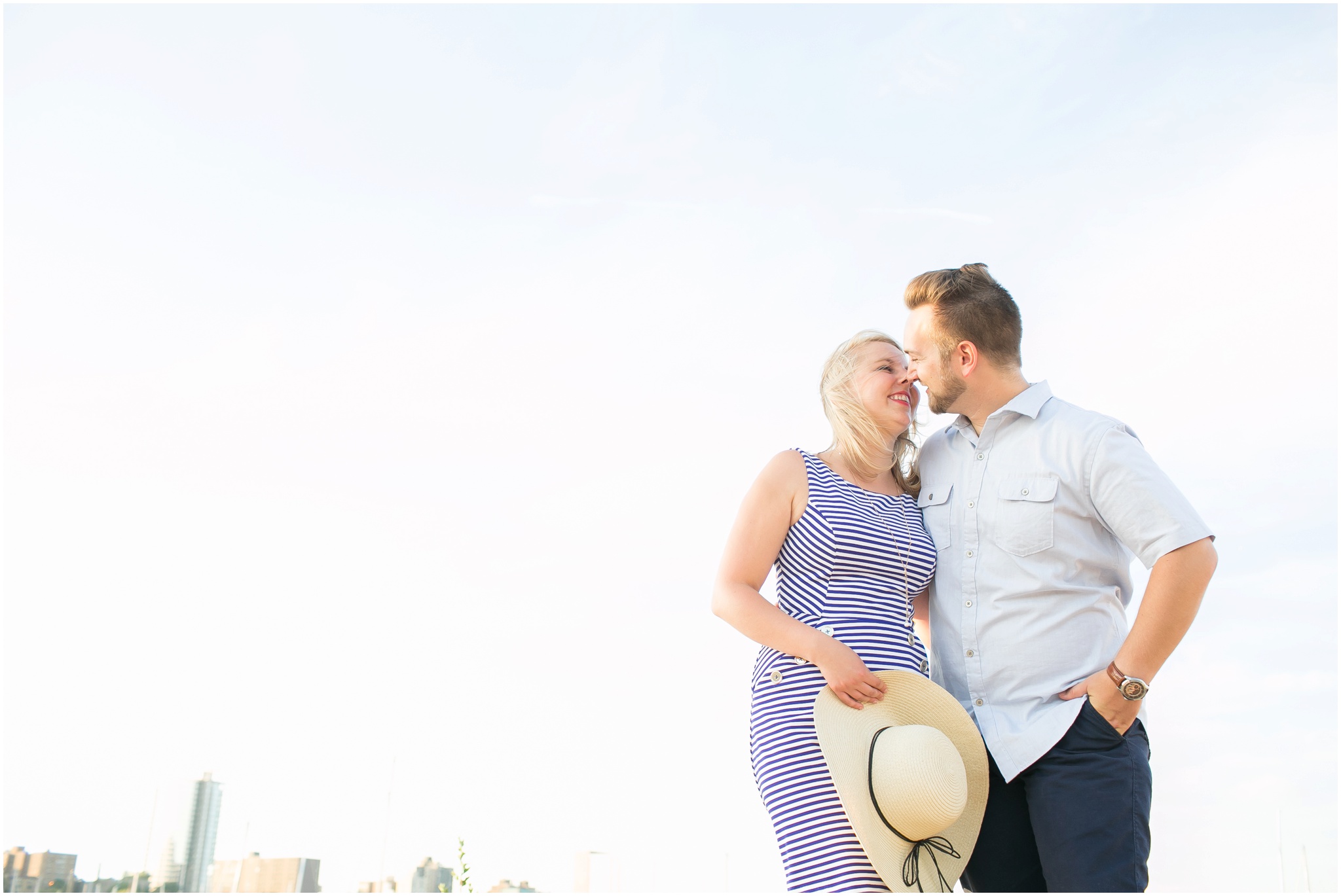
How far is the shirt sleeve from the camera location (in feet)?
8.47

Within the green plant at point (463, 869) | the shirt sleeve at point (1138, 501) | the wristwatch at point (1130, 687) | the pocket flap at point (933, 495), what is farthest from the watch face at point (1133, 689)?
the green plant at point (463, 869)

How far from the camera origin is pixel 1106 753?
2.57 meters

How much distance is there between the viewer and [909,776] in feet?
8.15

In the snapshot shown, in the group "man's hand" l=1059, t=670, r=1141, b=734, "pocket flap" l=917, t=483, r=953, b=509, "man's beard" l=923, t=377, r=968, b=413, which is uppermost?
"man's beard" l=923, t=377, r=968, b=413

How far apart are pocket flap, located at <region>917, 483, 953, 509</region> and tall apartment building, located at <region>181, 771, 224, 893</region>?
1669 cm

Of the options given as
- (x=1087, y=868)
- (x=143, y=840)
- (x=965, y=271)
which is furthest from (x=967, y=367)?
(x=143, y=840)

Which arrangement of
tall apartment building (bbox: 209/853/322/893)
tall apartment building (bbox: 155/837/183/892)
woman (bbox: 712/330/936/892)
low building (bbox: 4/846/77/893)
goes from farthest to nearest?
tall apartment building (bbox: 155/837/183/892) → low building (bbox: 4/846/77/893) → tall apartment building (bbox: 209/853/322/893) → woman (bbox: 712/330/936/892)

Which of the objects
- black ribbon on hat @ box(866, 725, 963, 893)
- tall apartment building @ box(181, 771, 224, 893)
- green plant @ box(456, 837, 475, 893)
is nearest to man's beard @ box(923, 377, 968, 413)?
black ribbon on hat @ box(866, 725, 963, 893)

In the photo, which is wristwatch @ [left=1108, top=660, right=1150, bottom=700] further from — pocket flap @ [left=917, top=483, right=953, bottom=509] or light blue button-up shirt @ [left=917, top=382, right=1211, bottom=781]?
pocket flap @ [left=917, top=483, right=953, bottom=509]

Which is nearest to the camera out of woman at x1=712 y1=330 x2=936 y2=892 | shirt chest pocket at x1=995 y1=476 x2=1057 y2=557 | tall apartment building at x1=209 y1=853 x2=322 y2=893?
woman at x1=712 y1=330 x2=936 y2=892

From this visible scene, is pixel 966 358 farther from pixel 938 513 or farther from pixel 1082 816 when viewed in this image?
pixel 1082 816

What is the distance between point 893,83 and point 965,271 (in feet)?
26.6

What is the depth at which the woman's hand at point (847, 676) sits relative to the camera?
2.67 metres

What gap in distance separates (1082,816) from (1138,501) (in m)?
0.87
